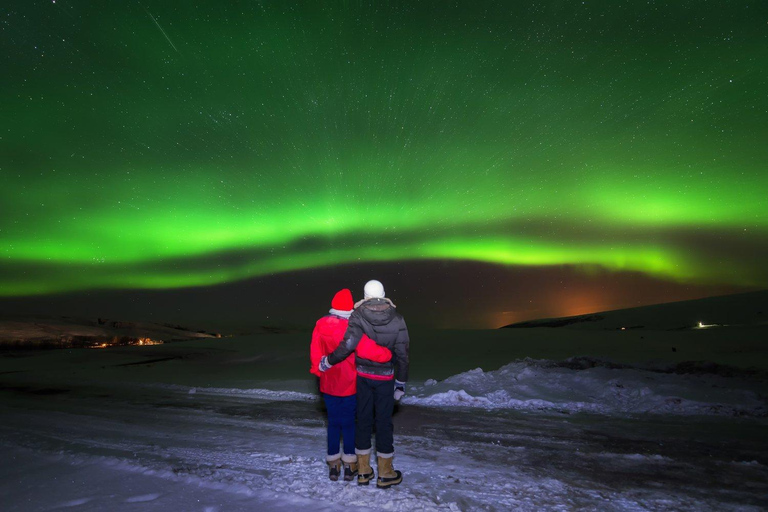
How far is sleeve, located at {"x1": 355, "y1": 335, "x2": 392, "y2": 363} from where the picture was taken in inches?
188

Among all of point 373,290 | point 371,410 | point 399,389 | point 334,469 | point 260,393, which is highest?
point 373,290

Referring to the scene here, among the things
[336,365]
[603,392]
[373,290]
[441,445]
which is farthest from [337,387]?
[603,392]

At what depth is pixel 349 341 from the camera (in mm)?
4746

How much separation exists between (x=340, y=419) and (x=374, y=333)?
3.64 ft

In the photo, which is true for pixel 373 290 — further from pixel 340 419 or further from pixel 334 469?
pixel 334 469

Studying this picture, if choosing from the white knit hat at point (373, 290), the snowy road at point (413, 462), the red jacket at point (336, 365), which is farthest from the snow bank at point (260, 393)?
the white knit hat at point (373, 290)

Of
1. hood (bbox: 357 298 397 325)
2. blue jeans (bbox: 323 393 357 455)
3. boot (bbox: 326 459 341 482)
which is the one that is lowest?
boot (bbox: 326 459 341 482)

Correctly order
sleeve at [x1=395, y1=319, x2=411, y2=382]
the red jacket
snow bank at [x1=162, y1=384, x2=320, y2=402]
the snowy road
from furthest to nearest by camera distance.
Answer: snow bank at [x1=162, y1=384, x2=320, y2=402], the red jacket, sleeve at [x1=395, y1=319, x2=411, y2=382], the snowy road

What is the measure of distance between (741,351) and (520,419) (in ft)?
43.0

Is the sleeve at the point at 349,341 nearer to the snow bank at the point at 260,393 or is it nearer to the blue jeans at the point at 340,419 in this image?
the blue jeans at the point at 340,419

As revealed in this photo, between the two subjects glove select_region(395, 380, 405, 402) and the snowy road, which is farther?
glove select_region(395, 380, 405, 402)

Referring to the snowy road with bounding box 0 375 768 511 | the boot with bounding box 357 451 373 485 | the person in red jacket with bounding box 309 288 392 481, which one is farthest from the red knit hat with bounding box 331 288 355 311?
the snowy road with bounding box 0 375 768 511

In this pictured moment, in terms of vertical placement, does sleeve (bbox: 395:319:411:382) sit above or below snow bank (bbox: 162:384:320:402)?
above

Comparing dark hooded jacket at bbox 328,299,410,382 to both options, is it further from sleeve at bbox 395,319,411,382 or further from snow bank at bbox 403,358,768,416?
snow bank at bbox 403,358,768,416
